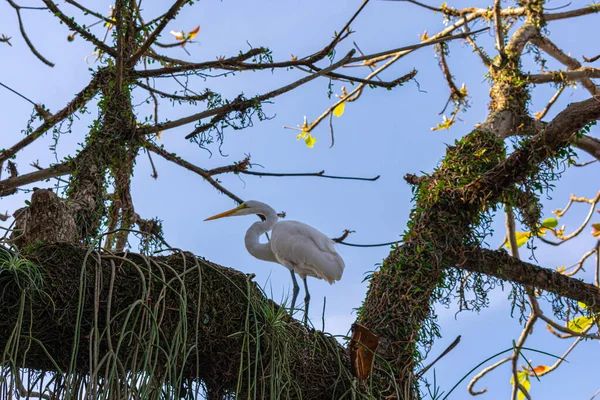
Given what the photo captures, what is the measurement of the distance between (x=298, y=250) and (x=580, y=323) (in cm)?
150

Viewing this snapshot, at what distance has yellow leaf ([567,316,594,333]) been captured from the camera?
405 centimetres

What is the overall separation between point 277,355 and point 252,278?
29 cm

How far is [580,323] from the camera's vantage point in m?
4.11

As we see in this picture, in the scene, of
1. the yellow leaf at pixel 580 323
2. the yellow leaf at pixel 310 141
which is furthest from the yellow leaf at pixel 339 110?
the yellow leaf at pixel 580 323

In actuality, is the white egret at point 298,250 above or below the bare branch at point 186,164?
below

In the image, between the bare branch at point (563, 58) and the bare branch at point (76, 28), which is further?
the bare branch at point (563, 58)

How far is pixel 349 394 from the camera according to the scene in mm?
3070

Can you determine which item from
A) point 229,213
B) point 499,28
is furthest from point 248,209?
point 499,28

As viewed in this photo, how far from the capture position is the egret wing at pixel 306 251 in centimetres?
426

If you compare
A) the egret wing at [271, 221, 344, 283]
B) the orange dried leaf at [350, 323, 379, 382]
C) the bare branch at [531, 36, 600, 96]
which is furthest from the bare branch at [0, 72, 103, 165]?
the bare branch at [531, 36, 600, 96]

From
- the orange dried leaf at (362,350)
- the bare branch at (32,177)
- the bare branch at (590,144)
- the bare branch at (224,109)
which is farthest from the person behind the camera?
the bare branch at (590,144)

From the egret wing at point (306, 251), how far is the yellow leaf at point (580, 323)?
4.01 feet

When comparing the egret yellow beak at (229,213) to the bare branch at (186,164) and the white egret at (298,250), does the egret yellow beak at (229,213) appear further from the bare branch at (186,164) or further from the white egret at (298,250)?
the bare branch at (186,164)

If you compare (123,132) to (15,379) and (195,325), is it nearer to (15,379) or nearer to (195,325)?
(195,325)
